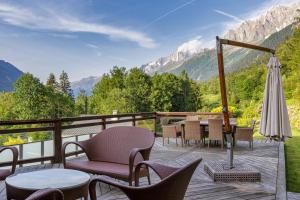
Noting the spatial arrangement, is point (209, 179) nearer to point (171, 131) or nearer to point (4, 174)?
point (4, 174)

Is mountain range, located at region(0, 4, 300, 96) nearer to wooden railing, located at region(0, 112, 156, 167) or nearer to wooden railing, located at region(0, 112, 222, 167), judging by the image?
wooden railing, located at region(0, 112, 222, 167)

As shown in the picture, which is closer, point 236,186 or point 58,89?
point 236,186

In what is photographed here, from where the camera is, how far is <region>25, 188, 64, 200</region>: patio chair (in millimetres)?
1960

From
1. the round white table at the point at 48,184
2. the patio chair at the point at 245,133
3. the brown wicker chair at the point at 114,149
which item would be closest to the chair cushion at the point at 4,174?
the round white table at the point at 48,184

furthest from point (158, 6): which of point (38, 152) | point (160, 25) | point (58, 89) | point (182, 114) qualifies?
point (38, 152)

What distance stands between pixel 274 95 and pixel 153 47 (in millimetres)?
62891

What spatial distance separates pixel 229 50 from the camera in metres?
62.7

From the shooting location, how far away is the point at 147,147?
3.88 metres

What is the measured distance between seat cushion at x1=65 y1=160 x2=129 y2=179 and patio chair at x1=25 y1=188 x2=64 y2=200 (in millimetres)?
1481

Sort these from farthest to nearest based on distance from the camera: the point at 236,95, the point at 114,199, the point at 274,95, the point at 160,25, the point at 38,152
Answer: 1. the point at 160,25
2. the point at 236,95
3. the point at 38,152
4. the point at 274,95
5. the point at 114,199

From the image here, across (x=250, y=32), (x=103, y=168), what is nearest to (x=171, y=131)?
(x=103, y=168)

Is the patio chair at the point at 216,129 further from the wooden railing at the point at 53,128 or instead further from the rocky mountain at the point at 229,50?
the rocky mountain at the point at 229,50

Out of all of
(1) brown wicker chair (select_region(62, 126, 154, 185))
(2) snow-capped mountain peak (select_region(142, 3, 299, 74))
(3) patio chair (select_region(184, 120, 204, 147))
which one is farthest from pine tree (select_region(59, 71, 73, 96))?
(1) brown wicker chair (select_region(62, 126, 154, 185))

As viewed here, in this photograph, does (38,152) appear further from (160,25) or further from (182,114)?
(160,25)
